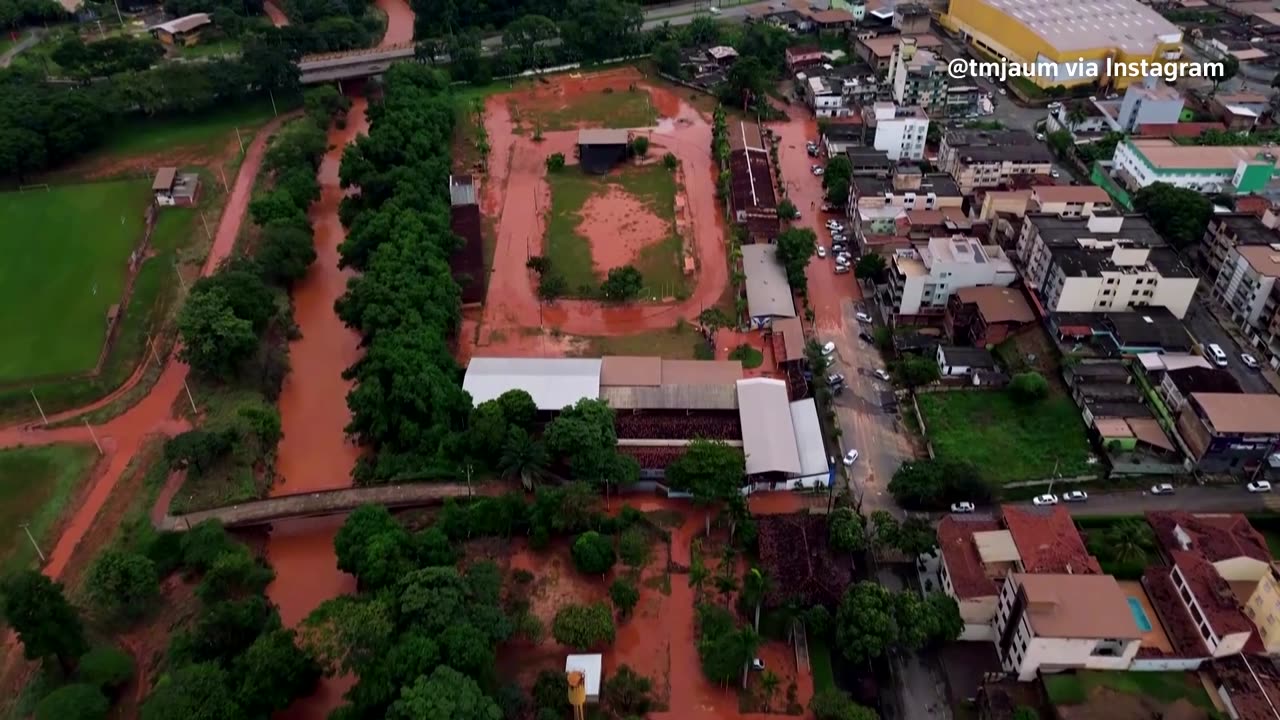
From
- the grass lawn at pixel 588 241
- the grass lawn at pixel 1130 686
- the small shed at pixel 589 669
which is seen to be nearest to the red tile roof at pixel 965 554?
the grass lawn at pixel 1130 686

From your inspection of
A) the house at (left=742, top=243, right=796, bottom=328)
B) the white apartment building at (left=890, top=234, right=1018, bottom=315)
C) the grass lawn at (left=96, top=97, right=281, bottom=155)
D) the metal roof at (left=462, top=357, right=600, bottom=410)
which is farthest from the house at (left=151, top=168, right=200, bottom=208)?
the white apartment building at (left=890, top=234, right=1018, bottom=315)

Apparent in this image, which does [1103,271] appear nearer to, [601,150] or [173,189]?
[601,150]

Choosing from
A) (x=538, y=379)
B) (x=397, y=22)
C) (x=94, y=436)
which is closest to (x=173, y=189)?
(x=94, y=436)

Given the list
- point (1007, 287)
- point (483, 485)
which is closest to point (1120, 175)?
point (1007, 287)

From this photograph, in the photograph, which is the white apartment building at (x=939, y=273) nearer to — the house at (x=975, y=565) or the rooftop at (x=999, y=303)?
the rooftop at (x=999, y=303)

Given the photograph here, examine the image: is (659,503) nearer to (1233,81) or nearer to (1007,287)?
(1007,287)

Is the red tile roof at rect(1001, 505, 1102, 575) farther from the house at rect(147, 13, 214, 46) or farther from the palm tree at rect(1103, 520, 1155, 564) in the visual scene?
the house at rect(147, 13, 214, 46)
